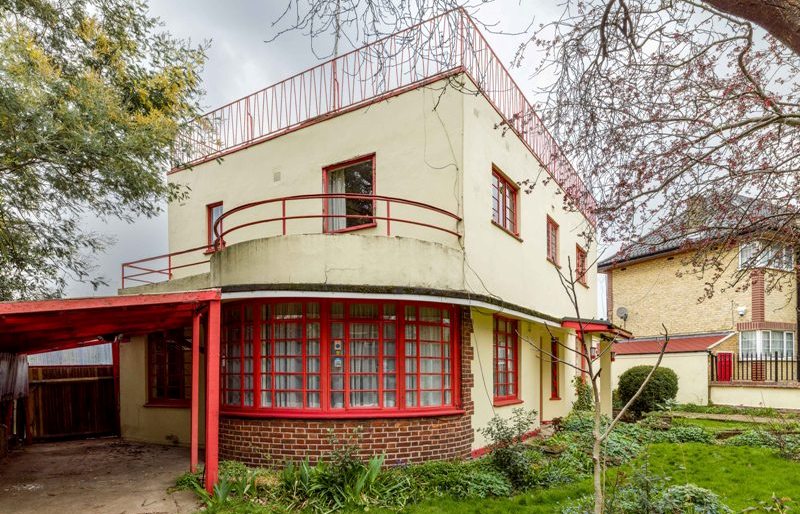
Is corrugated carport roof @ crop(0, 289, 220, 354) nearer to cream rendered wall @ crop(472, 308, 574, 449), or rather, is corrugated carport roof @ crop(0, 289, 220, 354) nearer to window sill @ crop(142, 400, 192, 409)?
window sill @ crop(142, 400, 192, 409)

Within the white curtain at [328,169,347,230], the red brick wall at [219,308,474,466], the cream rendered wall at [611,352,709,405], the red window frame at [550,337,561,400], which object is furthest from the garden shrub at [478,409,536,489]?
the cream rendered wall at [611,352,709,405]

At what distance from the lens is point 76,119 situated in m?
9.15

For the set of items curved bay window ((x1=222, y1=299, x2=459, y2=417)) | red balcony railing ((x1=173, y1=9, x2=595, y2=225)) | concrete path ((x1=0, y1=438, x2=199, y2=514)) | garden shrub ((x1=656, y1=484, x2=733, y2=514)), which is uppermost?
red balcony railing ((x1=173, y1=9, x2=595, y2=225))

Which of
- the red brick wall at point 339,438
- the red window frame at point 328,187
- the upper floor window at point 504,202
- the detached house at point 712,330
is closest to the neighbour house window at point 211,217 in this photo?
the red window frame at point 328,187

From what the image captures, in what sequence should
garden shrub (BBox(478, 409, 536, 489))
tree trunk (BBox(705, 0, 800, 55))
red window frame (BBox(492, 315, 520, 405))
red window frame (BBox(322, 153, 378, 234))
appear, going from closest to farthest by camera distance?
tree trunk (BBox(705, 0, 800, 55)) → garden shrub (BBox(478, 409, 536, 489)) → red window frame (BBox(322, 153, 378, 234)) → red window frame (BBox(492, 315, 520, 405))

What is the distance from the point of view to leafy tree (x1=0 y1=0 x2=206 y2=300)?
905 centimetres

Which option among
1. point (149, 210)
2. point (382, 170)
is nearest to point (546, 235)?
point (382, 170)

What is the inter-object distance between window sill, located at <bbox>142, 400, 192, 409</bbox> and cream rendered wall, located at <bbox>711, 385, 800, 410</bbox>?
1719cm

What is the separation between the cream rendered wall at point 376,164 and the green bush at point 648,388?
9.91m

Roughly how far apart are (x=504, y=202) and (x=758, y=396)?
12.4m

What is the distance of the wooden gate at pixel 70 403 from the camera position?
12.9 metres

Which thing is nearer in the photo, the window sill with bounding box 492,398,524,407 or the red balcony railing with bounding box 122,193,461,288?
the red balcony railing with bounding box 122,193,461,288

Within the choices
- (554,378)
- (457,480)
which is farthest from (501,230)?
(554,378)

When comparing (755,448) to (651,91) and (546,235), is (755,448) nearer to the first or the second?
(546,235)
